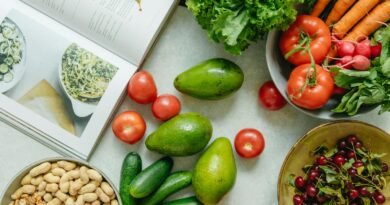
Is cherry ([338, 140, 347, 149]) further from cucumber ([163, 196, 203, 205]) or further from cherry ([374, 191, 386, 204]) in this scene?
cucumber ([163, 196, 203, 205])

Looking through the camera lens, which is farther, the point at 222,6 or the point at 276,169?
the point at 276,169

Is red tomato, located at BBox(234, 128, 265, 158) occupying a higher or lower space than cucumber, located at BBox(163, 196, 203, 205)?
higher

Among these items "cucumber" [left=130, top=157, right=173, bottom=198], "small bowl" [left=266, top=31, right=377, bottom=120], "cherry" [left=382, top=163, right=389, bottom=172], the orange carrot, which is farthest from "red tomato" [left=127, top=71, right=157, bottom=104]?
"cherry" [left=382, top=163, right=389, bottom=172]

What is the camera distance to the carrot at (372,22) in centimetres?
105

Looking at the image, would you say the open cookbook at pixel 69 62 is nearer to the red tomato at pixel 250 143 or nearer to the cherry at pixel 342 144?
the red tomato at pixel 250 143

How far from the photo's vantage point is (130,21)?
110 cm

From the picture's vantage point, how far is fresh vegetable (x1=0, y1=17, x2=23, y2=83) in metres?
1.12

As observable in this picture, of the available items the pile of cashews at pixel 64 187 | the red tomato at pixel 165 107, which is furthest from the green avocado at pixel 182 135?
the pile of cashews at pixel 64 187

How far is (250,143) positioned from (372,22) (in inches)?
12.8

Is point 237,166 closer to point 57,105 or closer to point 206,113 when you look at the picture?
point 206,113

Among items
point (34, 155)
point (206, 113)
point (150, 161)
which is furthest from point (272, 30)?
point (34, 155)

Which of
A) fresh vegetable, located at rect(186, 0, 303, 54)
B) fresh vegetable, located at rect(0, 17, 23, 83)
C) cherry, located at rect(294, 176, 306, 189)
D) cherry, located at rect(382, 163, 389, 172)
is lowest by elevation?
fresh vegetable, located at rect(0, 17, 23, 83)

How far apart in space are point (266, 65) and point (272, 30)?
118mm

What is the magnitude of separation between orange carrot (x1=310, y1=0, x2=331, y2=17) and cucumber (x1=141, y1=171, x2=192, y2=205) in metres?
0.40
